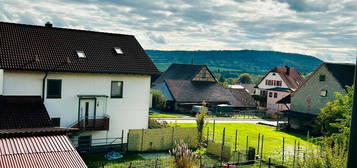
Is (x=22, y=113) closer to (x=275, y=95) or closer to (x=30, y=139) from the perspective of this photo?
(x=30, y=139)

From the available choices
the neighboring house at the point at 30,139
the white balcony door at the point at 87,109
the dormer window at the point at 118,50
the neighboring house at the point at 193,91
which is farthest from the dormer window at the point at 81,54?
the neighboring house at the point at 193,91

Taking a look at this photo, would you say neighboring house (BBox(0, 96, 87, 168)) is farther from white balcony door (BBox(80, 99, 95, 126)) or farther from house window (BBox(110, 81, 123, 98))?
house window (BBox(110, 81, 123, 98))

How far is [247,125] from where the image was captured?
154 feet

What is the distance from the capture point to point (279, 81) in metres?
74.1

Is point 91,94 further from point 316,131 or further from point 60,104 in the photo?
point 316,131

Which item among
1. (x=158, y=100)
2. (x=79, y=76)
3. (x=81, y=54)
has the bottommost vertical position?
(x=158, y=100)

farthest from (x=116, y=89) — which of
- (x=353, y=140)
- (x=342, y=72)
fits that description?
(x=342, y=72)

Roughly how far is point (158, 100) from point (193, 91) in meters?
8.11

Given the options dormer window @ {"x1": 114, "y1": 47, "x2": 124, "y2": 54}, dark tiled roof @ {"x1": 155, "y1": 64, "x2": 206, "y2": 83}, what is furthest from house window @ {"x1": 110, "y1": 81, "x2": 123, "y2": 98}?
dark tiled roof @ {"x1": 155, "y1": 64, "x2": 206, "y2": 83}

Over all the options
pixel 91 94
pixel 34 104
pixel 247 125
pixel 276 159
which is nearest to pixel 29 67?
pixel 34 104

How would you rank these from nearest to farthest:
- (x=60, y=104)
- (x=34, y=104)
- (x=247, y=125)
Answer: (x=34, y=104) → (x=60, y=104) → (x=247, y=125)

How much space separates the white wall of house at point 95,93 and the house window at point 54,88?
0.83 ft

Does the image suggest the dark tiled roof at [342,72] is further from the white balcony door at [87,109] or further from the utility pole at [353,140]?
the utility pole at [353,140]

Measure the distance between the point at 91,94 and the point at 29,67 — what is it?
4.90m
